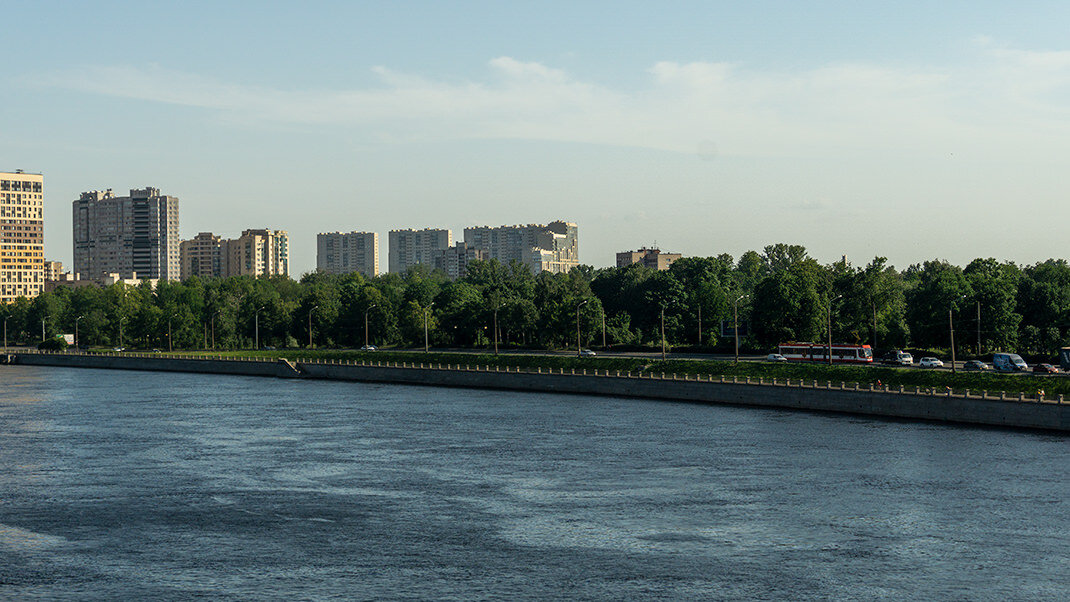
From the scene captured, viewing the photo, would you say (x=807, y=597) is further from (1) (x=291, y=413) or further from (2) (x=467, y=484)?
(1) (x=291, y=413)

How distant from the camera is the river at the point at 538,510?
117ft

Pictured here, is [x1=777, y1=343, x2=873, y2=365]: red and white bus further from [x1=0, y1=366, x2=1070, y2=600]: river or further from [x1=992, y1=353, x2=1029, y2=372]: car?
[x1=0, y1=366, x2=1070, y2=600]: river

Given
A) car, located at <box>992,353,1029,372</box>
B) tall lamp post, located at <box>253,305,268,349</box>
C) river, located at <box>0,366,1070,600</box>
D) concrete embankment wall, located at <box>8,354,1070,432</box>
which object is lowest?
river, located at <box>0,366,1070,600</box>

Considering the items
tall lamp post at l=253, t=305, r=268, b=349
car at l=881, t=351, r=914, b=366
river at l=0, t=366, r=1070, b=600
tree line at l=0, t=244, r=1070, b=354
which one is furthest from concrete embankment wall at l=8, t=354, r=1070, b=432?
tall lamp post at l=253, t=305, r=268, b=349

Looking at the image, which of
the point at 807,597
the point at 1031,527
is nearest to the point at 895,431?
the point at 1031,527

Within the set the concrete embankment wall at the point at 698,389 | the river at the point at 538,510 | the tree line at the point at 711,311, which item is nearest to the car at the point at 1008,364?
the tree line at the point at 711,311

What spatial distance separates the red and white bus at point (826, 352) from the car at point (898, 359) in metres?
1.90

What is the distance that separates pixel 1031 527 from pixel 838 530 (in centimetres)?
736

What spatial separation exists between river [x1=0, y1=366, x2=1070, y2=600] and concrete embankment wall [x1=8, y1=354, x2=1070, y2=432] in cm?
224

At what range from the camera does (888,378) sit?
92.6 meters

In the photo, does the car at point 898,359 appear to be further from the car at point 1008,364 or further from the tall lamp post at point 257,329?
the tall lamp post at point 257,329

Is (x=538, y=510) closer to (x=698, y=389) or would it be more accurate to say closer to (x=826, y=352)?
(x=698, y=389)

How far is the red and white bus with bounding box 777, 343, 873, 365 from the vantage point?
11219cm

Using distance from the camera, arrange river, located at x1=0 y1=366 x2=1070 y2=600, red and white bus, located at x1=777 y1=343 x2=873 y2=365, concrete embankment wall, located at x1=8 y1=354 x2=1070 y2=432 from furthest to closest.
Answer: red and white bus, located at x1=777 y1=343 x2=873 y2=365 → concrete embankment wall, located at x1=8 y1=354 x2=1070 y2=432 → river, located at x1=0 y1=366 x2=1070 y2=600
